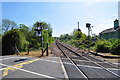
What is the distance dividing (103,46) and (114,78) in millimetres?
10619

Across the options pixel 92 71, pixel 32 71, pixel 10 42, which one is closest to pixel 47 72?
pixel 32 71

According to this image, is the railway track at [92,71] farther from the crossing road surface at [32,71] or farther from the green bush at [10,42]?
the green bush at [10,42]

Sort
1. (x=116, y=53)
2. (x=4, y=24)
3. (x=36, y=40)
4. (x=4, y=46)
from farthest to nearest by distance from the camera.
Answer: (x=4, y=24) → (x=36, y=40) → (x=4, y=46) → (x=116, y=53)

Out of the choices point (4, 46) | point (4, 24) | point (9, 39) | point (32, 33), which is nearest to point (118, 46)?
point (9, 39)

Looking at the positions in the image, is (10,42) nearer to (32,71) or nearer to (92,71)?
(32,71)

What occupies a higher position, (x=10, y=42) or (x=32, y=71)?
(x=10, y=42)

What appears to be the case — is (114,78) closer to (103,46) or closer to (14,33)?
(103,46)

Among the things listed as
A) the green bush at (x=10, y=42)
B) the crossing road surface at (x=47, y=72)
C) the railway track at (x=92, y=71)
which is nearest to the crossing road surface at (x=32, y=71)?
the crossing road surface at (x=47, y=72)

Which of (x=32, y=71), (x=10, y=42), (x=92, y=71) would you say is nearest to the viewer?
(x=32, y=71)

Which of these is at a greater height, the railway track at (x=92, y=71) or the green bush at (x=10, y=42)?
the green bush at (x=10, y=42)

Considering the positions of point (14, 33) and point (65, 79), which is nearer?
point (65, 79)

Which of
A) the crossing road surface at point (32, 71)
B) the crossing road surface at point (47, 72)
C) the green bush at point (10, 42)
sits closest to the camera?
the crossing road surface at point (47, 72)

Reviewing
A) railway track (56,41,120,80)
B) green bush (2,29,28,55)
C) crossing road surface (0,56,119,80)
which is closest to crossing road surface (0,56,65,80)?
crossing road surface (0,56,119,80)

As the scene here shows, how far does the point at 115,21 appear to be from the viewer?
26.7m
